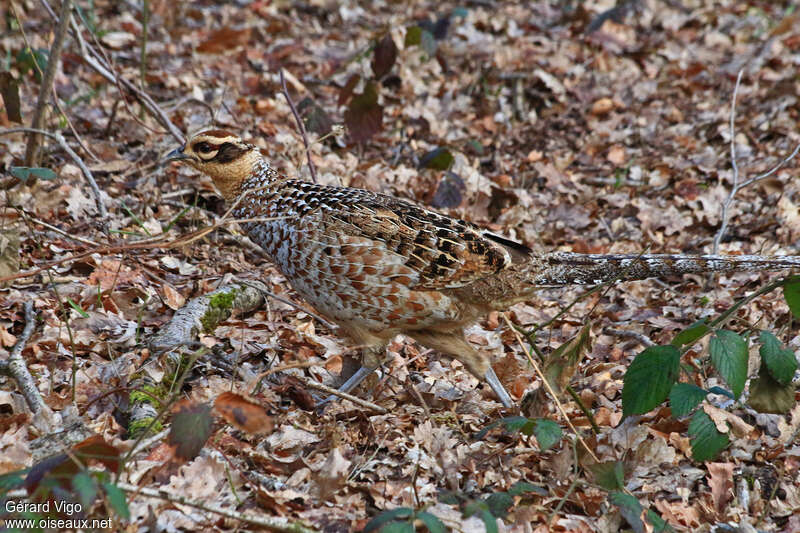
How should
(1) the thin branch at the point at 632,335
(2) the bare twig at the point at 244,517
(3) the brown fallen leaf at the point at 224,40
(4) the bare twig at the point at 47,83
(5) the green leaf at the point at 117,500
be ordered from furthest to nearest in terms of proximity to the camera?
(3) the brown fallen leaf at the point at 224,40, (4) the bare twig at the point at 47,83, (1) the thin branch at the point at 632,335, (2) the bare twig at the point at 244,517, (5) the green leaf at the point at 117,500

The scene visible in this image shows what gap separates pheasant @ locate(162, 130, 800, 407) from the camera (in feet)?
16.8

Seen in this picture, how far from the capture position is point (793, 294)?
407 cm

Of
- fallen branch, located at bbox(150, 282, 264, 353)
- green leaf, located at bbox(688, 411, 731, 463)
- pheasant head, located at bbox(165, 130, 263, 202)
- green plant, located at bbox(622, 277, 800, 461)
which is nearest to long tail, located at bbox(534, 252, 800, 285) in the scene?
green plant, located at bbox(622, 277, 800, 461)

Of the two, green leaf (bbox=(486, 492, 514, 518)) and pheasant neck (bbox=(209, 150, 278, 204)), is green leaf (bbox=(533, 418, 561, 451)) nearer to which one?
green leaf (bbox=(486, 492, 514, 518))

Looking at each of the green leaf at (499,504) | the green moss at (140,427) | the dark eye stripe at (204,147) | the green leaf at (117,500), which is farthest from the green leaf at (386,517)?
the dark eye stripe at (204,147)

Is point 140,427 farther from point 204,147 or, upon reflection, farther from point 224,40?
point 224,40

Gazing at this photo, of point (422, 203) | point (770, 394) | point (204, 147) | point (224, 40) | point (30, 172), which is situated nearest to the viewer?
point (770, 394)

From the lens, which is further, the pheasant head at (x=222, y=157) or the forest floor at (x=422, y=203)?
the pheasant head at (x=222, y=157)

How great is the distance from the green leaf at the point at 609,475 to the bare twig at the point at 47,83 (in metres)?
5.30

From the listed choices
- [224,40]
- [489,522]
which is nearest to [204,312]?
[489,522]

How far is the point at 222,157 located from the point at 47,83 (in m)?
2.07

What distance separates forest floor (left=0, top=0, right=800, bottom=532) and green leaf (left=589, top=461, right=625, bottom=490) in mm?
25

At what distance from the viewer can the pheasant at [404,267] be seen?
16.8ft

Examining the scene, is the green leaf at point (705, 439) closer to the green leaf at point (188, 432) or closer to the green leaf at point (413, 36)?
the green leaf at point (188, 432)
